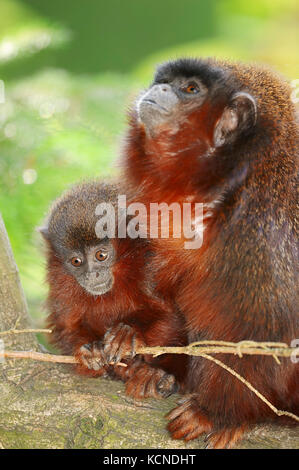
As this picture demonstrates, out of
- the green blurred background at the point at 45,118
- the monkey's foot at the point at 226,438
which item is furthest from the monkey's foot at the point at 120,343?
the green blurred background at the point at 45,118

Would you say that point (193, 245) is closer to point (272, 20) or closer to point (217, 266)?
point (217, 266)

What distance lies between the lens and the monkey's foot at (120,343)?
104 inches

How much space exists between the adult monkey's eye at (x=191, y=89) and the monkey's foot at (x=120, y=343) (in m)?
1.05

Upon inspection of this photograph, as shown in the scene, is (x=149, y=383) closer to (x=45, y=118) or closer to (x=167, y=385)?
(x=167, y=385)

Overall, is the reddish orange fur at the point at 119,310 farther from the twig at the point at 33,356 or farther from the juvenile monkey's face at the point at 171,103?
the juvenile monkey's face at the point at 171,103

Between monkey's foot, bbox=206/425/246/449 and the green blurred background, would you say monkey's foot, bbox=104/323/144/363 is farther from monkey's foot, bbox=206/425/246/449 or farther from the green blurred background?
the green blurred background

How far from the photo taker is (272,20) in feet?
23.7

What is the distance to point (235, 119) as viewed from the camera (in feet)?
7.40

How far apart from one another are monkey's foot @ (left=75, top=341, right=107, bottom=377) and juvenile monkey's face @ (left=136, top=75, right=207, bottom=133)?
0.98 m

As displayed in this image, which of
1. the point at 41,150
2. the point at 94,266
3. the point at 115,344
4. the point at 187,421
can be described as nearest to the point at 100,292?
the point at 94,266

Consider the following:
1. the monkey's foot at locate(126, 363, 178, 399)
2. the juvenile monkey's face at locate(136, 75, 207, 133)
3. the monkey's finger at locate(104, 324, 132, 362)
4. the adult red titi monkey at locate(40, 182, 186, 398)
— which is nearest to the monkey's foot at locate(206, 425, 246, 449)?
the monkey's foot at locate(126, 363, 178, 399)

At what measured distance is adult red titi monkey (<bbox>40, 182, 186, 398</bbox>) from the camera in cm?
279
